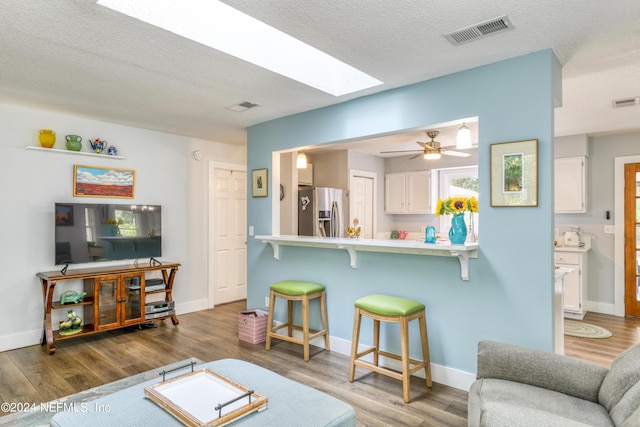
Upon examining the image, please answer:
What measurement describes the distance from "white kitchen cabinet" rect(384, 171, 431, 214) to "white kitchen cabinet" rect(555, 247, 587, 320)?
208 centimetres

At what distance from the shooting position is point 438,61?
2609mm

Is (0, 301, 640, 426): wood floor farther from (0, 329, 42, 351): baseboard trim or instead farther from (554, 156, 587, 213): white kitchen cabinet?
(554, 156, 587, 213): white kitchen cabinet

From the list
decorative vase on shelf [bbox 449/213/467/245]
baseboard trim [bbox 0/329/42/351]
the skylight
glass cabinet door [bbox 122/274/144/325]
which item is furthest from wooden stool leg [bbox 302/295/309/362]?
baseboard trim [bbox 0/329/42/351]

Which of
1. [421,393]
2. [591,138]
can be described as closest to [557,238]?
[591,138]

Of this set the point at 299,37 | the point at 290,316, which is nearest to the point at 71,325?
the point at 290,316

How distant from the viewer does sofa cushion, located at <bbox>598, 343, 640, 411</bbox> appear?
1561 millimetres

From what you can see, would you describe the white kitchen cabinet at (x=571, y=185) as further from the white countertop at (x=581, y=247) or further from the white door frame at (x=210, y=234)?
the white door frame at (x=210, y=234)

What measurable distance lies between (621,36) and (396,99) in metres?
1.49

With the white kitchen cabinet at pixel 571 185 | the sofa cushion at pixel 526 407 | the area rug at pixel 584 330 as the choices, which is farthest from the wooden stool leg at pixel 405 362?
the white kitchen cabinet at pixel 571 185

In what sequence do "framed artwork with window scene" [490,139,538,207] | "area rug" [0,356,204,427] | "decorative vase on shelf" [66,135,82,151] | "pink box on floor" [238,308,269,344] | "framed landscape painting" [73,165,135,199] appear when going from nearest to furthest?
"area rug" [0,356,204,427] → "framed artwork with window scene" [490,139,538,207] → "pink box on floor" [238,308,269,344] → "decorative vase on shelf" [66,135,82,151] → "framed landscape painting" [73,165,135,199]

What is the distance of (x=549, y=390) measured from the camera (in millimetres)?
1862

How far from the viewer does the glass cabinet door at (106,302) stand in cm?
387

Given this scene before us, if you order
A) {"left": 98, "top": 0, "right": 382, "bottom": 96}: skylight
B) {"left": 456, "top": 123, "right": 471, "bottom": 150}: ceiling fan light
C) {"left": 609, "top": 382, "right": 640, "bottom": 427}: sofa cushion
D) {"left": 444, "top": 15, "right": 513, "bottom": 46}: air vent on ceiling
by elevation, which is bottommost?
{"left": 609, "top": 382, "right": 640, "bottom": 427}: sofa cushion

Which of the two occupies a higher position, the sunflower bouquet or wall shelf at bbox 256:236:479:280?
the sunflower bouquet
